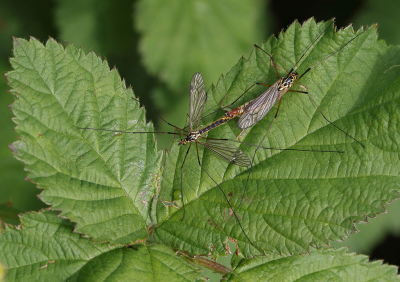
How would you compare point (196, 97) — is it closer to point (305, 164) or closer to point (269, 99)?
point (269, 99)

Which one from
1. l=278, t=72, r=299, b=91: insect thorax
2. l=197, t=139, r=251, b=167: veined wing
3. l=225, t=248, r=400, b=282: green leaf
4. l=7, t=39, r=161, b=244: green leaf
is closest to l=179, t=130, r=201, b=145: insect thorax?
l=197, t=139, r=251, b=167: veined wing

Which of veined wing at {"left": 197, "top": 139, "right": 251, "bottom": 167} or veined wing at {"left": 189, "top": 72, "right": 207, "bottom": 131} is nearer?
veined wing at {"left": 197, "top": 139, "right": 251, "bottom": 167}

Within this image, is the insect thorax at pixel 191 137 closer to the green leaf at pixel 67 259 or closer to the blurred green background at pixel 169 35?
the green leaf at pixel 67 259

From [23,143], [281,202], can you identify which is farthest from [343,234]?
[23,143]

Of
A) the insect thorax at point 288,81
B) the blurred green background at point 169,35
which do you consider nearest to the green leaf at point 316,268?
the insect thorax at point 288,81

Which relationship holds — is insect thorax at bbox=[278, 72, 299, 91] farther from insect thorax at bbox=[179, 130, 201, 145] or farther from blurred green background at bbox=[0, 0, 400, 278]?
blurred green background at bbox=[0, 0, 400, 278]

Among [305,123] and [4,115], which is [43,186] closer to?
[305,123]
